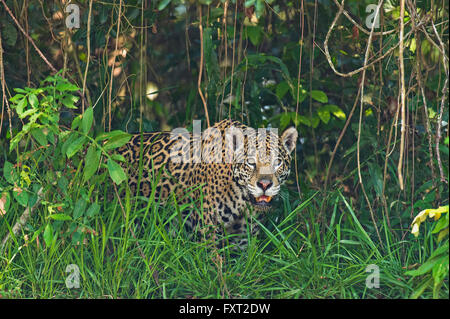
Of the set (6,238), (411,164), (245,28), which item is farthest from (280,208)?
(6,238)

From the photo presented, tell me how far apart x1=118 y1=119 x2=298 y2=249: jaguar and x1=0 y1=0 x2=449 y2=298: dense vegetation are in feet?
0.45

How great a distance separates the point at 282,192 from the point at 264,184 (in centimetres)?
30

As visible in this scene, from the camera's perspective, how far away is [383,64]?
5.42 m

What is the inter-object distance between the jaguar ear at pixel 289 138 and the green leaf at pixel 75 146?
4.81ft

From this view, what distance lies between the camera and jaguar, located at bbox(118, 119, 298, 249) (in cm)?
497

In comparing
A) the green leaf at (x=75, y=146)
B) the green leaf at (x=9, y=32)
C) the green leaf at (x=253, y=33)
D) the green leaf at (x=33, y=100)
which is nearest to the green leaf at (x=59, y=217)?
the green leaf at (x=75, y=146)

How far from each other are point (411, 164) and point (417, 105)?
0.44 metres

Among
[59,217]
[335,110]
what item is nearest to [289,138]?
[335,110]

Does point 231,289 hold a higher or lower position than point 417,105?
lower

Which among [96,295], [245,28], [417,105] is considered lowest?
[96,295]

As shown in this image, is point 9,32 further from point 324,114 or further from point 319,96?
point 324,114

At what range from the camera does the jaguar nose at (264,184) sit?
4.91m

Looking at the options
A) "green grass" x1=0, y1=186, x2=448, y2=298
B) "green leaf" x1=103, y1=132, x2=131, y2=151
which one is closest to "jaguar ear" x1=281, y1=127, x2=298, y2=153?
"green grass" x1=0, y1=186, x2=448, y2=298
